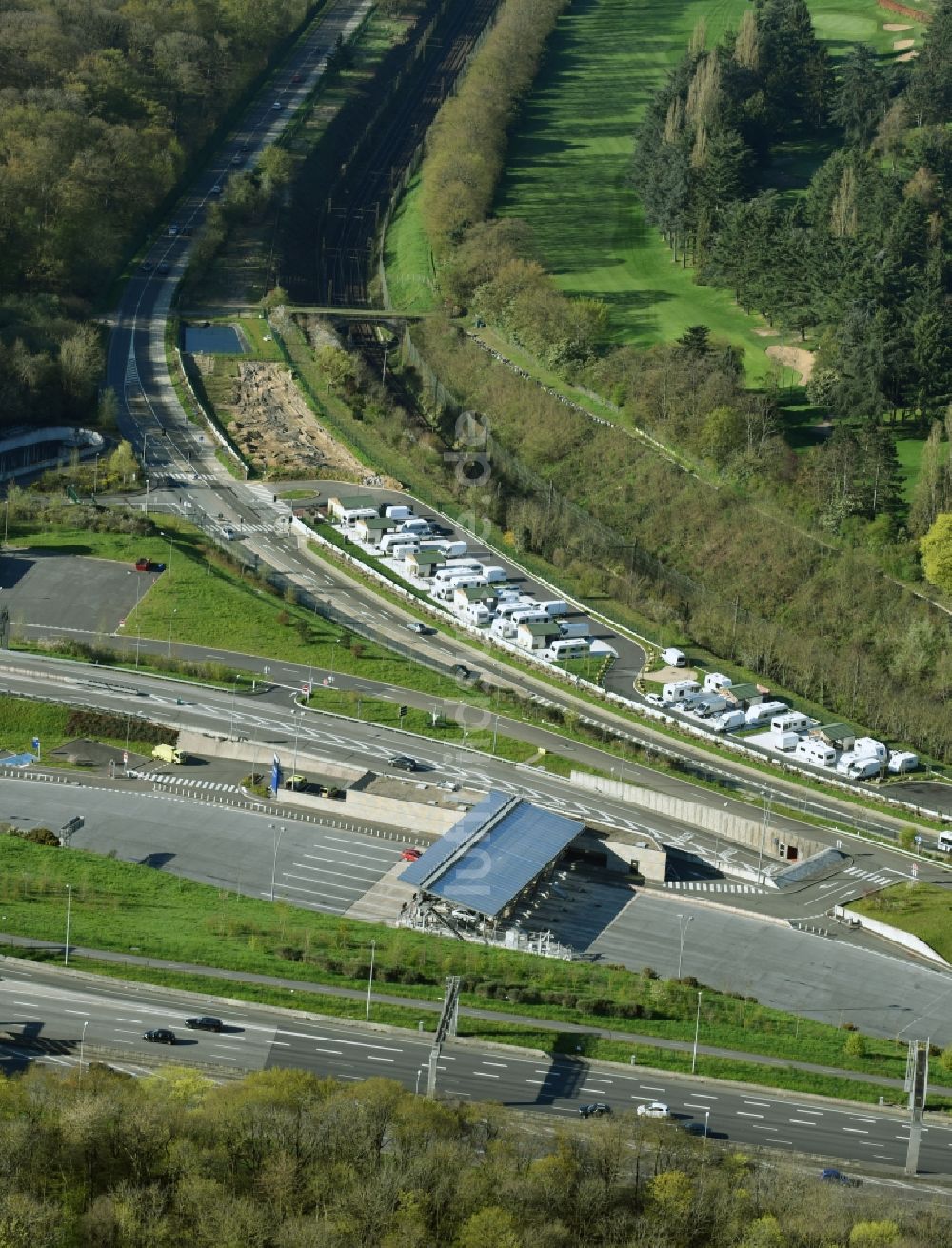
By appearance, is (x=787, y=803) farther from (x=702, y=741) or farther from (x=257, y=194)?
(x=257, y=194)

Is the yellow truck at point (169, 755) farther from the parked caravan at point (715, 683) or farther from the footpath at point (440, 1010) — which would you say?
the parked caravan at point (715, 683)

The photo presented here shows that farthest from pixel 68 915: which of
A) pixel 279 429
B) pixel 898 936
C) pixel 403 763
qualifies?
pixel 279 429

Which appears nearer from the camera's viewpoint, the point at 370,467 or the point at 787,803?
the point at 787,803

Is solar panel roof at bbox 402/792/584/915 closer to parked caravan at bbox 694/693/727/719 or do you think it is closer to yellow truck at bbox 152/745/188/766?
yellow truck at bbox 152/745/188/766

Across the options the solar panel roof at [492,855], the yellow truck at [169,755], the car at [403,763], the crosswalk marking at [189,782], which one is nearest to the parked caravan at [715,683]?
the car at [403,763]

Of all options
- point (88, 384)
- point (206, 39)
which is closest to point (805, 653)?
point (88, 384)
